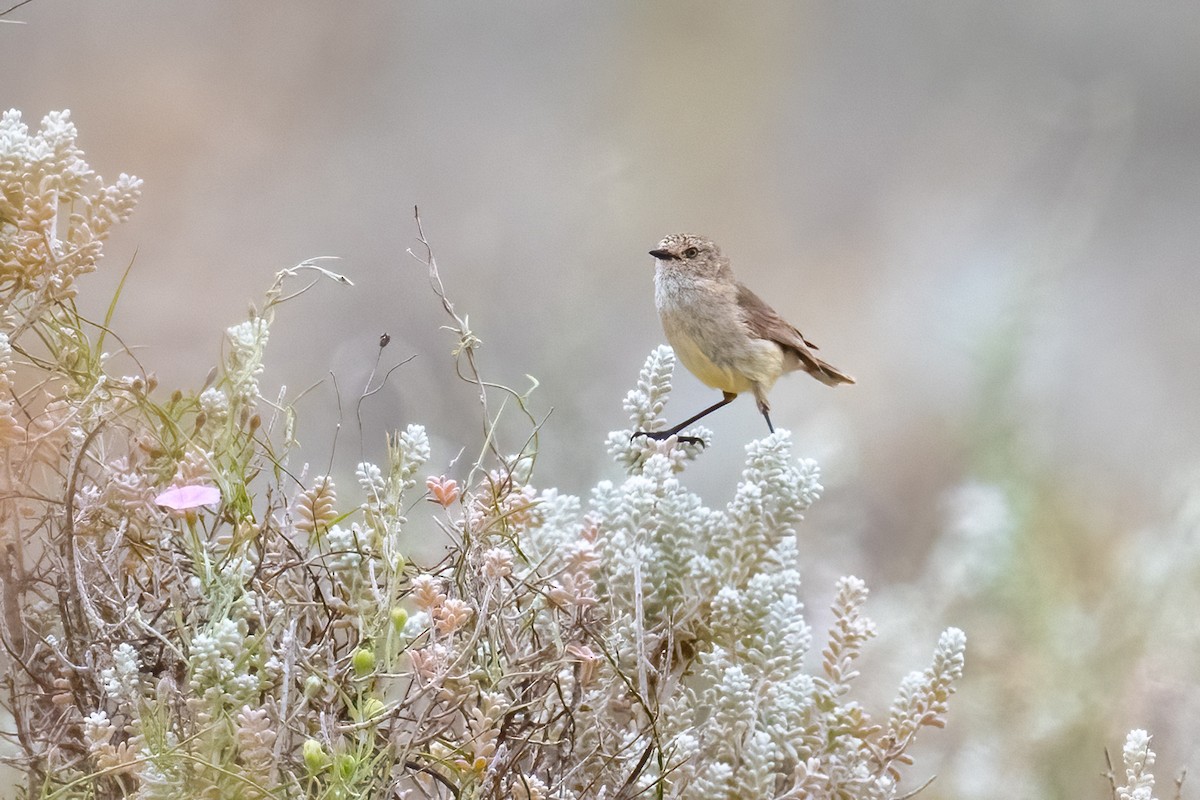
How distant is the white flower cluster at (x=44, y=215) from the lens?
1.86 feet

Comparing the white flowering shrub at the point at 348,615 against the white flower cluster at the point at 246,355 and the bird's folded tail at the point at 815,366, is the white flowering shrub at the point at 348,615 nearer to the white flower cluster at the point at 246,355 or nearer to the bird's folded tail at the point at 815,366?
the white flower cluster at the point at 246,355

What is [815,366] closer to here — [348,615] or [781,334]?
[781,334]

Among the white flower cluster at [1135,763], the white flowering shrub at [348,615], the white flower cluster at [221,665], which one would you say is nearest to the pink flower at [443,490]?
the white flowering shrub at [348,615]

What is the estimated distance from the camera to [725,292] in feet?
3.45

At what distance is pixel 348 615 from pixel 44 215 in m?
0.25

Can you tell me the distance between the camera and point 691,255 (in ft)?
3.46

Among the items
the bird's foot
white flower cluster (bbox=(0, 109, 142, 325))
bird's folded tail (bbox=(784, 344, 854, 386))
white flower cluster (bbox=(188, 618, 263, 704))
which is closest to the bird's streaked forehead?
bird's folded tail (bbox=(784, 344, 854, 386))

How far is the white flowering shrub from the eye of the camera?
→ 469 millimetres

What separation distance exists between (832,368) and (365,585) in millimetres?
680

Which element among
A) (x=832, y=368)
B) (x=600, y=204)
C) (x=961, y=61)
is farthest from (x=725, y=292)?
(x=961, y=61)

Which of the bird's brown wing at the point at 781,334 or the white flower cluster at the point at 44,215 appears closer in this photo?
the white flower cluster at the point at 44,215

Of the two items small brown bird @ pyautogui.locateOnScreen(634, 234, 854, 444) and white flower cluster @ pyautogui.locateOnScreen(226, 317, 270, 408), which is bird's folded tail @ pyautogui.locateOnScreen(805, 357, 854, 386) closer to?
small brown bird @ pyautogui.locateOnScreen(634, 234, 854, 444)

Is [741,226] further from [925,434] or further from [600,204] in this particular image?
[925,434]

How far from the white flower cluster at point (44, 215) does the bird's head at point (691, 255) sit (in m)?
0.52
